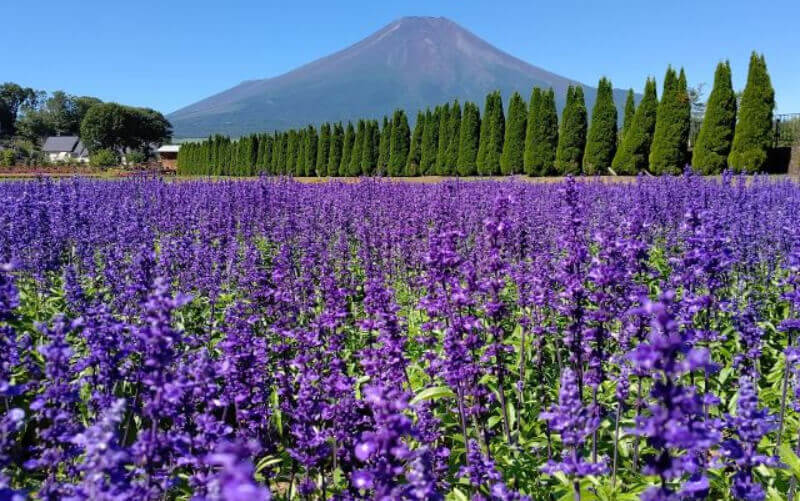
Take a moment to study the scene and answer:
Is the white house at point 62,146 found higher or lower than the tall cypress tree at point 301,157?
higher

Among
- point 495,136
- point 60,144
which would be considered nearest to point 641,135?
point 495,136

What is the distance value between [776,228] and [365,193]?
33.1 ft

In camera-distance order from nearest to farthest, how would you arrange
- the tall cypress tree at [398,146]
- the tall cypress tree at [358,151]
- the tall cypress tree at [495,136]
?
the tall cypress tree at [495,136]
the tall cypress tree at [398,146]
the tall cypress tree at [358,151]

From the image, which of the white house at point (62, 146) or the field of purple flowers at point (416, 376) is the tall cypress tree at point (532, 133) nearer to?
the field of purple flowers at point (416, 376)

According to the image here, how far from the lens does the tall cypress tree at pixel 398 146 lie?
43312 millimetres

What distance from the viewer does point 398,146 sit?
43.6 meters

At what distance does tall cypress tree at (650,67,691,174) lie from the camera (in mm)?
29859

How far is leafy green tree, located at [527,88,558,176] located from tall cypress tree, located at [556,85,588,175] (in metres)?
0.64

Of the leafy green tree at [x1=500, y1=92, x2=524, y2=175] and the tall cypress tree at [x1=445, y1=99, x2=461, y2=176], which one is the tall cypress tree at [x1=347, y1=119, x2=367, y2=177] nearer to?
the tall cypress tree at [x1=445, y1=99, x2=461, y2=176]

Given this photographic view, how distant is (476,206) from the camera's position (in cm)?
1280

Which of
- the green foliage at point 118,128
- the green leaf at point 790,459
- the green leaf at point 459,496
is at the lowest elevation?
the green leaf at point 459,496

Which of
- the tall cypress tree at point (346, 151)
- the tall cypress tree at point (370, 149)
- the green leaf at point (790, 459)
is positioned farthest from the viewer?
the tall cypress tree at point (346, 151)

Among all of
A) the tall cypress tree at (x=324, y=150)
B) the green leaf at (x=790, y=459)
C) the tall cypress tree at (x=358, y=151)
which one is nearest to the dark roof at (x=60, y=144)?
the tall cypress tree at (x=324, y=150)

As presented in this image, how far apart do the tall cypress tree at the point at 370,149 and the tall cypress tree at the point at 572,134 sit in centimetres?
1578
